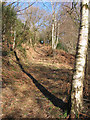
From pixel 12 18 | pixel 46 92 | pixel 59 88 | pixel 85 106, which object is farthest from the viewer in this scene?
pixel 12 18

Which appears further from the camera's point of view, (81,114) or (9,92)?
(9,92)

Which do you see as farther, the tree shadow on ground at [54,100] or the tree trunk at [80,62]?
the tree shadow on ground at [54,100]

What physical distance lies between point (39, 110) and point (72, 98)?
1.23m

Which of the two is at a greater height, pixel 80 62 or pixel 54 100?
pixel 80 62

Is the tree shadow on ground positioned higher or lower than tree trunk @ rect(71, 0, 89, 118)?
lower

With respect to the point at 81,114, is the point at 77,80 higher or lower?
higher

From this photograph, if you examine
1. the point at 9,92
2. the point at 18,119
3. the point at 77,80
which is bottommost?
the point at 18,119

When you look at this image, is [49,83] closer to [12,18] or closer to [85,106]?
[85,106]

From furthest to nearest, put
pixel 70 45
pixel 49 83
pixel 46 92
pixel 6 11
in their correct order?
pixel 70 45 → pixel 6 11 → pixel 49 83 → pixel 46 92

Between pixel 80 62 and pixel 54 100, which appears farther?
pixel 54 100

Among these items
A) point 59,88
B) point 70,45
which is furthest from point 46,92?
point 70,45

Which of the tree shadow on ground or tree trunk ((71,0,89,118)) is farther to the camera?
the tree shadow on ground

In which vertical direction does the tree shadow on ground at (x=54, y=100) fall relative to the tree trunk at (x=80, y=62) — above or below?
below

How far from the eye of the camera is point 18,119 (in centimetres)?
331
